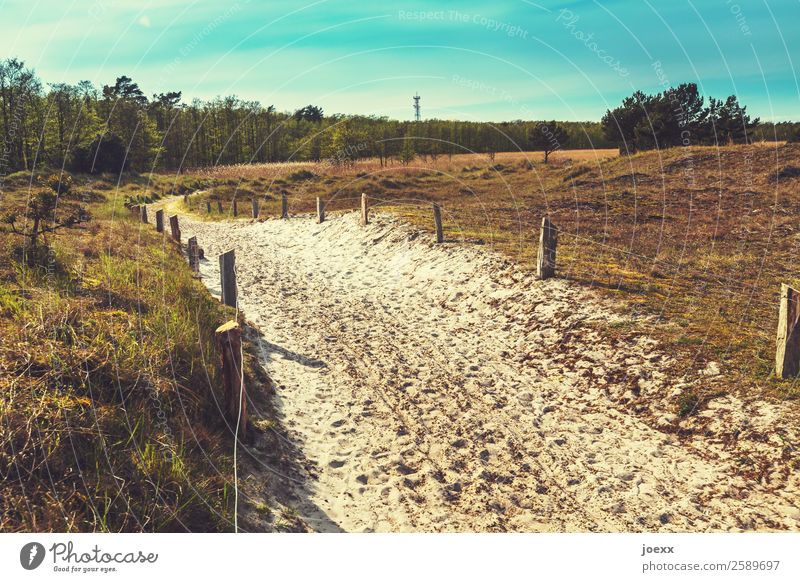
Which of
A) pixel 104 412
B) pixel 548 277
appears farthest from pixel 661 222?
pixel 104 412

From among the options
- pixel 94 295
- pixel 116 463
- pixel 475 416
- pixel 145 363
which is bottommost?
pixel 475 416

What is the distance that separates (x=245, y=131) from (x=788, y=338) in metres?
72.3

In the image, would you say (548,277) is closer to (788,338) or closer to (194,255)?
(788,338)

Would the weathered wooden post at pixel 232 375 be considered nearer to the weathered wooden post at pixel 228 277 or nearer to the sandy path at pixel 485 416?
the sandy path at pixel 485 416

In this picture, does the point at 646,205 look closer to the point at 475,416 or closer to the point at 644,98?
the point at 475,416

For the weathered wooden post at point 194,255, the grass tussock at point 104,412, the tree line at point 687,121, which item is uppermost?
the tree line at point 687,121

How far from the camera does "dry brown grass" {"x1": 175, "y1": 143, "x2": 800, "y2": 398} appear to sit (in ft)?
31.9

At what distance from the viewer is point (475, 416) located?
25.6 feet

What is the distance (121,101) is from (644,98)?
2270 inches

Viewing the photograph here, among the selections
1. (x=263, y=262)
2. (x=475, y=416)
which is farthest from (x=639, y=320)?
(x=263, y=262)

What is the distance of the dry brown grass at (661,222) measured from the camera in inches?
382

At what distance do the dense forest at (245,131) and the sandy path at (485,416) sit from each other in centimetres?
1509

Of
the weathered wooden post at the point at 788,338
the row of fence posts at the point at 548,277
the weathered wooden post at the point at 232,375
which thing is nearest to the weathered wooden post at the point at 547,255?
the row of fence posts at the point at 548,277

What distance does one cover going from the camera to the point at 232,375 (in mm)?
6344
